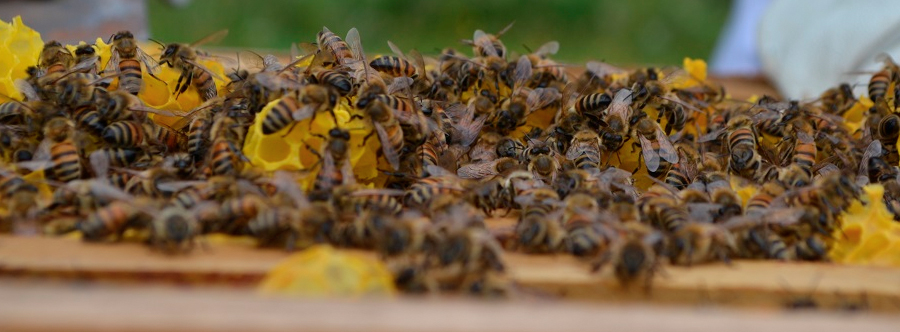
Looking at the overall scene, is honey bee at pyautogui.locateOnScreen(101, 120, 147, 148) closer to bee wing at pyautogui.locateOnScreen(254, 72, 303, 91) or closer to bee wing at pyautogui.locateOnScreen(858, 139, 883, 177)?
bee wing at pyautogui.locateOnScreen(254, 72, 303, 91)

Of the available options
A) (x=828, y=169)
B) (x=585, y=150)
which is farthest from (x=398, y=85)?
(x=828, y=169)

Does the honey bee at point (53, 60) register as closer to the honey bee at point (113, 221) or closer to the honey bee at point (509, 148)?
the honey bee at point (113, 221)

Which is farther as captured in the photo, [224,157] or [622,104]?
[622,104]

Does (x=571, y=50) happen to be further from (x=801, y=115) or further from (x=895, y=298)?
(x=895, y=298)

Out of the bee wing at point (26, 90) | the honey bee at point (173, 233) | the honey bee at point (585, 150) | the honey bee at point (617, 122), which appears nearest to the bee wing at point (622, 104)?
the honey bee at point (617, 122)

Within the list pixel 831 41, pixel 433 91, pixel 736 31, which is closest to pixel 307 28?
pixel 736 31

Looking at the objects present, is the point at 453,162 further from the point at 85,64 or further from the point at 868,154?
the point at 868,154
